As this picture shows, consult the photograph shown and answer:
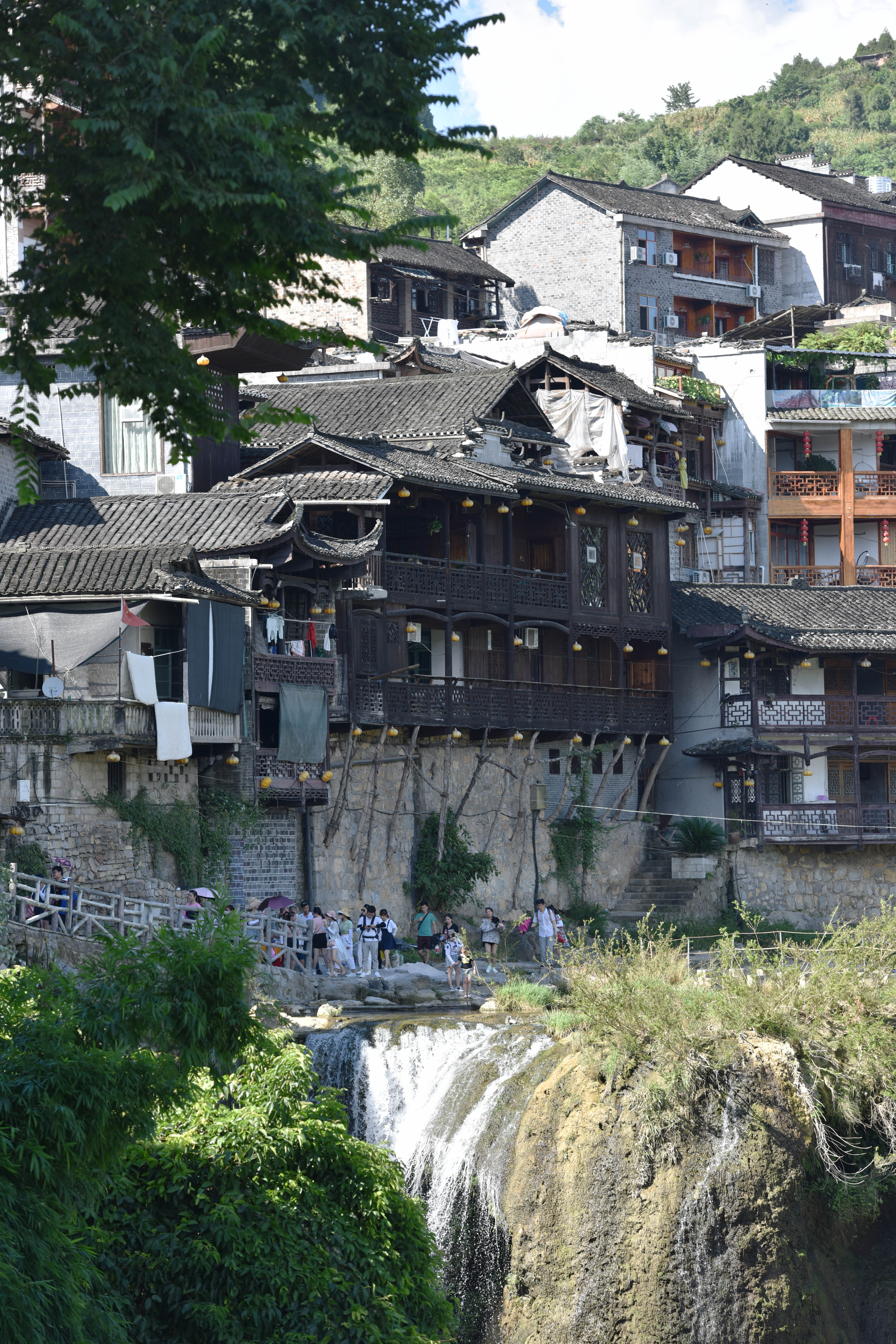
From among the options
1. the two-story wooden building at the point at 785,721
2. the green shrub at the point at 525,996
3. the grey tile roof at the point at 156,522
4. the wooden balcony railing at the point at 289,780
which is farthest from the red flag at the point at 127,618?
the two-story wooden building at the point at 785,721

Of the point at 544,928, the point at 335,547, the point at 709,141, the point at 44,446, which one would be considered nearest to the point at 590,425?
the point at 335,547

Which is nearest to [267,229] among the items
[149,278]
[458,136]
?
[149,278]

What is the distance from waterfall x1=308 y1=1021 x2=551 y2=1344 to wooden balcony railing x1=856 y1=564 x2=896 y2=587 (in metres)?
32.1

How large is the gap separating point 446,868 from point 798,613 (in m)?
13.0

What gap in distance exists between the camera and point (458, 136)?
36.0ft

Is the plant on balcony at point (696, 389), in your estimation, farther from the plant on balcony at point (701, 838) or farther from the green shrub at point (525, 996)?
the green shrub at point (525, 996)

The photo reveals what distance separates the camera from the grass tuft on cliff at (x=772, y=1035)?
22766mm

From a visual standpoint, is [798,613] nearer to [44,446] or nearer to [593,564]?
[593,564]

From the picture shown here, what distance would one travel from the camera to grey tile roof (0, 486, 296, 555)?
33.5m

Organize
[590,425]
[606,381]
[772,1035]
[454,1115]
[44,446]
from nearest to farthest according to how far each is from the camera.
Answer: [772,1035]
[454,1115]
[44,446]
[590,425]
[606,381]

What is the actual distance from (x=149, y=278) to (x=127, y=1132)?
17.8ft

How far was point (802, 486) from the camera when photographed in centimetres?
5584

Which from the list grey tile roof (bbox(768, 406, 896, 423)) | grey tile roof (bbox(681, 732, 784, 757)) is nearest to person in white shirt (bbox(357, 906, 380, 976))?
grey tile roof (bbox(681, 732, 784, 757))

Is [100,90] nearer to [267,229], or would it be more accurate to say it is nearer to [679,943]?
[267,229]
